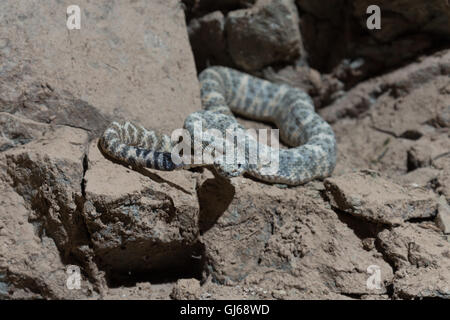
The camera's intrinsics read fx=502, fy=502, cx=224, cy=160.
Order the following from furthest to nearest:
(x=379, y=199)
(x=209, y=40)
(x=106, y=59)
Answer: (x=209, y=40)
(x=106, y=59)
(x=379, y=199)

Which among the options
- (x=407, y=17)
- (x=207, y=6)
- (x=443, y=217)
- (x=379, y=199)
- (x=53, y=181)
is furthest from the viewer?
(x=207, y=6)

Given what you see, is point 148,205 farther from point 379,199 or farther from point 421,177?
point 421,177

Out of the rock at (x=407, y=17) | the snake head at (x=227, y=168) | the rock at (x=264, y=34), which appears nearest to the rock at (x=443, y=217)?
the snake head at (x=227, y=168)

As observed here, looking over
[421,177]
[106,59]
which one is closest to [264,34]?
[106,59]

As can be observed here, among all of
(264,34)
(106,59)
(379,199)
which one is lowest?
(379,199)

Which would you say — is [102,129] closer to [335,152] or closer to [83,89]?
[83,89]

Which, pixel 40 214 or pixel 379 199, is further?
pixel 379 199

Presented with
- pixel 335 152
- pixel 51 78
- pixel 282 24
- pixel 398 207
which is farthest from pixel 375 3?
pixel 51 78

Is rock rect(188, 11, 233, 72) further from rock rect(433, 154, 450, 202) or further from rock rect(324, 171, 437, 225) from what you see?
rock rect(433, 154, 450, 202)
